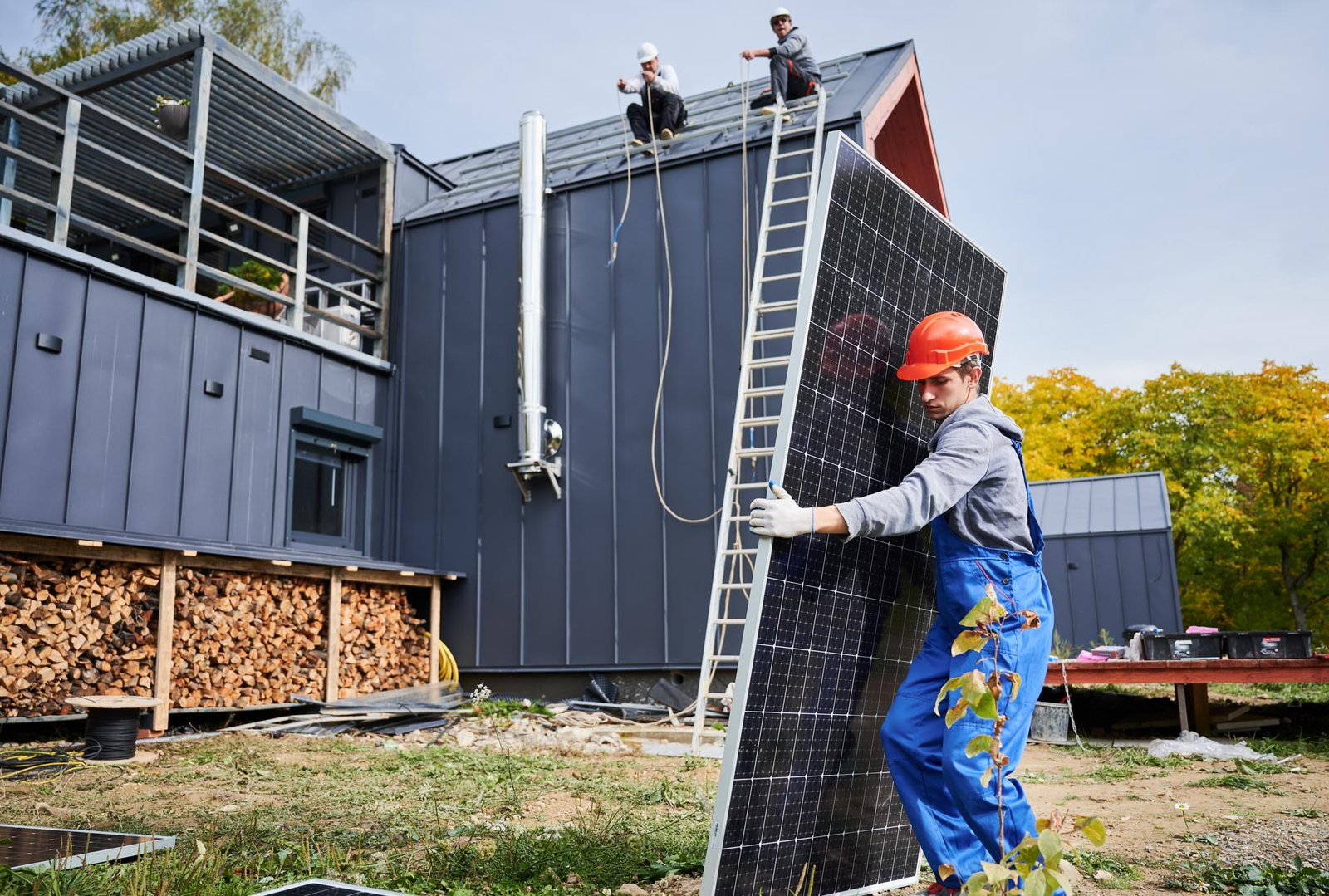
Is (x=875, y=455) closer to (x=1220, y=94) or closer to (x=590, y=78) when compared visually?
(x=590, y=78)

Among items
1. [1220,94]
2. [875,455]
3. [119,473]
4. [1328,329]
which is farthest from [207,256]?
[1328,329]

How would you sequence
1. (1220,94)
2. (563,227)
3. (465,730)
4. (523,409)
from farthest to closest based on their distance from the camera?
1. (1220,94)
2. (563,227)
3. (523,409)
4. (465,730)

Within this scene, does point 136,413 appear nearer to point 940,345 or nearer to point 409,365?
point 409,365

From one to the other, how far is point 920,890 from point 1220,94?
81.9 feet

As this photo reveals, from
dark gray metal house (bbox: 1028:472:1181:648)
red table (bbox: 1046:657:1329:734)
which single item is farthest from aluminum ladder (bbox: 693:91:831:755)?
dark gray metal house (bbox: 1028:472:1181:648)

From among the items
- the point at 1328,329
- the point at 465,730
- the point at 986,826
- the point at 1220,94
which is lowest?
the point at 465,730

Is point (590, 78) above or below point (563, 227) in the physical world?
above

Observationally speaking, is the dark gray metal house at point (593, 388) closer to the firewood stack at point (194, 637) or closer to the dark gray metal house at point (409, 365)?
the dark gray metal house at point (409, 365)

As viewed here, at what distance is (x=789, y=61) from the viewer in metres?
8.94

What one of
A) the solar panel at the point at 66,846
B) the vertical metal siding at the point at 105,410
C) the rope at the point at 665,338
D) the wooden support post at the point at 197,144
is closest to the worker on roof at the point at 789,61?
the rope at the point at 665,338

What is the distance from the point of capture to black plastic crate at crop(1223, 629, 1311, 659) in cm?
717

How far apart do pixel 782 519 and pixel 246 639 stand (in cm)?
686

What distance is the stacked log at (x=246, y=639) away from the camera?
24.8 ft

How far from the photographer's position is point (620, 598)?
354 inches
